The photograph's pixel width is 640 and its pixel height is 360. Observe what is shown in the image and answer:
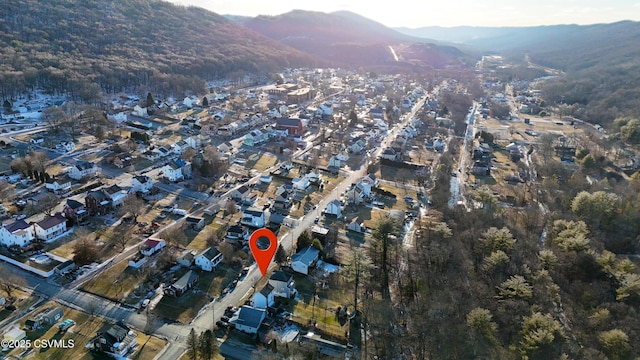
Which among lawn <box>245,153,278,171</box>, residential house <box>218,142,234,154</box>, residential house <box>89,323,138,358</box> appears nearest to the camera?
residential house <box>89,323,138,358</box>

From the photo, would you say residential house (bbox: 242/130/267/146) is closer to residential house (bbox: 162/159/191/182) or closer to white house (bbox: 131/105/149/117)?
residential house (bbox: 162/159/191/182)

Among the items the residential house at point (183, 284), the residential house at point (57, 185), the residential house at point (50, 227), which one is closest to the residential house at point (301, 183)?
the residential house at point (183, 284)

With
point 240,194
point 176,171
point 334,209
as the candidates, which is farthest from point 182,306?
point 176,171

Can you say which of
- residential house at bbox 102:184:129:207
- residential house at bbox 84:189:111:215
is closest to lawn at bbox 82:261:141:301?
residential house at bbox 84:189:111:215

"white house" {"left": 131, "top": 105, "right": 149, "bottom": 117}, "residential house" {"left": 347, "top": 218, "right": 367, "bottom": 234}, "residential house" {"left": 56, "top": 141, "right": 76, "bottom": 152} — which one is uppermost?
"white house" {"left": 131, "top": 105, "right": 149, "bottom": 117}

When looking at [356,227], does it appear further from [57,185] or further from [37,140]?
[37,140]
